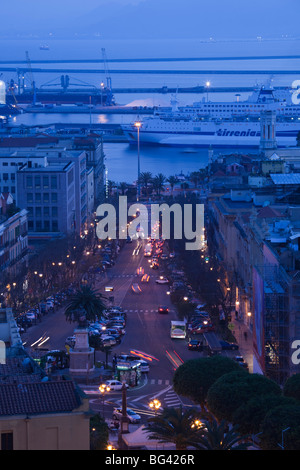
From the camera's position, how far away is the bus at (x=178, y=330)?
16750 mm

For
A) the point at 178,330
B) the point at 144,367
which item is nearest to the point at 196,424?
the point at 144,367

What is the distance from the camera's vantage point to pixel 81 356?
14.4m

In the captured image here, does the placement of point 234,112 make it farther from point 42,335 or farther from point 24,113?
point 42,335

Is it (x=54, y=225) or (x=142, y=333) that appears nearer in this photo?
(x=142, y=333)

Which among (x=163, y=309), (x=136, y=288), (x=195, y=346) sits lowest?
(x=136, y=288)

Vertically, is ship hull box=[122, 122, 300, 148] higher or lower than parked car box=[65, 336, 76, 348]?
lower

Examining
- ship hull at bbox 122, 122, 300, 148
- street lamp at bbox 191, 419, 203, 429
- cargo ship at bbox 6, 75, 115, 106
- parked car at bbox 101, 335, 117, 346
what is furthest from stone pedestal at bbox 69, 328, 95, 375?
Result: cargo ship at bbox 6, 75, 115, 106

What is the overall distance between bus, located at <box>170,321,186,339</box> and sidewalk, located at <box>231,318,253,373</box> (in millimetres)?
778

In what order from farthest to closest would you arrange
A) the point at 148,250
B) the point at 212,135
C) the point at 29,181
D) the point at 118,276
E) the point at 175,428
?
the point at 212,135 → the point at 29,181 → the point at 148,250 → the point at 118,276 → the point at 175,428

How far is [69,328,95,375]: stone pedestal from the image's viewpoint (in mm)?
14266

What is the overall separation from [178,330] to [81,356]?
279 centimetres

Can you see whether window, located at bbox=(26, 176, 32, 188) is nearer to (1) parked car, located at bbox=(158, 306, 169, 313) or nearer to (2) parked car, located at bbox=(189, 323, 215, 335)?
(1) parked car, located at bbox=(158, 306, 169, 313)

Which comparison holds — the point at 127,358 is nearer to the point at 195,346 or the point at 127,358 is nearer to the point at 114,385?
the point at 195,346

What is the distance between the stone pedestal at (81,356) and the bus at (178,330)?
8.13 ft
